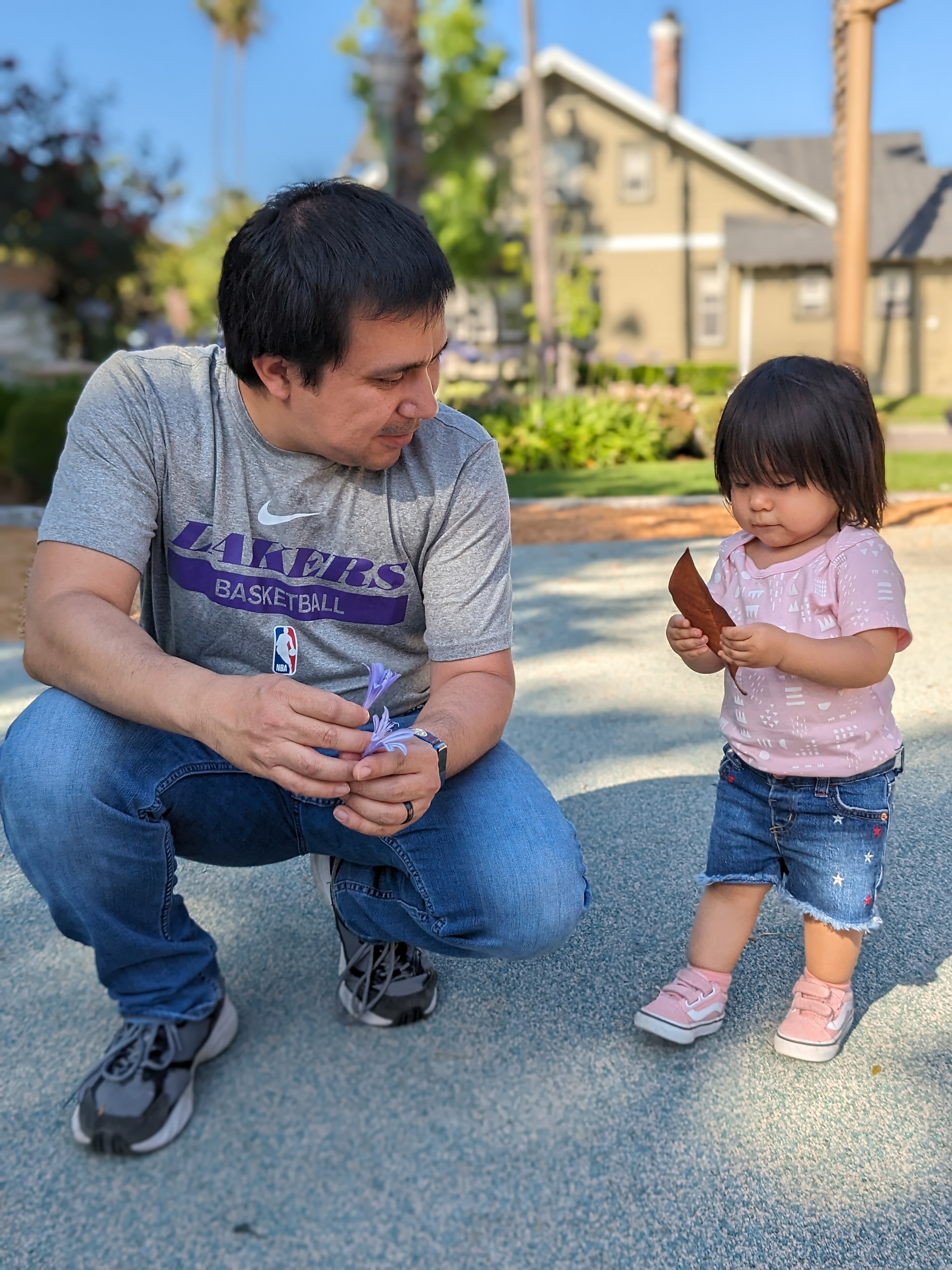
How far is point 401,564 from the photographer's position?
2.03m

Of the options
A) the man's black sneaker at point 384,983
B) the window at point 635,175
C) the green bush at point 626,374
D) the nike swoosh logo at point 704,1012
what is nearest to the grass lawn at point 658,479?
the man's black sneaker at point 384,983

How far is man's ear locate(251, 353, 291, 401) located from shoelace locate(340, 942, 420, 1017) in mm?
1008

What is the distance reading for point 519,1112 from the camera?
1796 millimetres

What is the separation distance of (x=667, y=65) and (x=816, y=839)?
27.9 meters

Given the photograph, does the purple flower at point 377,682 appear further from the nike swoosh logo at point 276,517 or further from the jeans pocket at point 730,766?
the jeans pocket at point 730,766

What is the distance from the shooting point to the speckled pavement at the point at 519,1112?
154cm

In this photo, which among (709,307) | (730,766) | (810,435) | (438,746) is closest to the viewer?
(438,746)

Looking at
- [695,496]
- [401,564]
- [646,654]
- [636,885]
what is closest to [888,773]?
[636,885]

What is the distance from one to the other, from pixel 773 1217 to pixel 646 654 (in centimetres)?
297

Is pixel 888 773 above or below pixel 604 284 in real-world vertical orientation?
below

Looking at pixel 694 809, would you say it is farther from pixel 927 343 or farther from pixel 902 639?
pixel 927 343

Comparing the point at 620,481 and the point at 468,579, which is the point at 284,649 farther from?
the point at 620,481

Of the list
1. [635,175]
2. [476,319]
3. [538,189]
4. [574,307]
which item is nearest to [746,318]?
[574,307]

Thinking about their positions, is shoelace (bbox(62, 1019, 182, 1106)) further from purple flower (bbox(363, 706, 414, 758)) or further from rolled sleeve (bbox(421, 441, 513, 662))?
rolled sleeve (bbox(421, 441, 513, 662))
